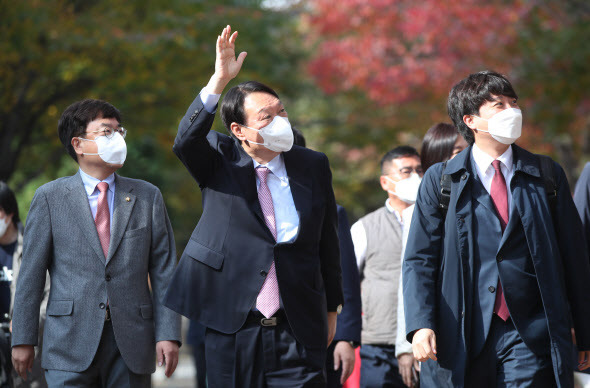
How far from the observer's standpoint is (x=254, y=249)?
4594 mm

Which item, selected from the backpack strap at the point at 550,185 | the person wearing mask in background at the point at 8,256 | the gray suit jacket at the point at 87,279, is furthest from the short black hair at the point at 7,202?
A: the backpack strap at the point at 550,185

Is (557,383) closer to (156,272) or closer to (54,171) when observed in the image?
(156,272)

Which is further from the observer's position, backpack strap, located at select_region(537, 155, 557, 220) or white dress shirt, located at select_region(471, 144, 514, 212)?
white dress shirt, located at select_region(471, 144, 514, 212)

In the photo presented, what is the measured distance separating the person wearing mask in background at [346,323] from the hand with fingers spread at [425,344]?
54.5 inches

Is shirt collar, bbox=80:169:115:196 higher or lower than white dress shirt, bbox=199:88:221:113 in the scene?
lower

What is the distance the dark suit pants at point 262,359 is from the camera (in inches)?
177

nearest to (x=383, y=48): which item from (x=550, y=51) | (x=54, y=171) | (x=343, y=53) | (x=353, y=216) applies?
(x=343, y=53)

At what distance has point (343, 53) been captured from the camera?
1631 centimetres

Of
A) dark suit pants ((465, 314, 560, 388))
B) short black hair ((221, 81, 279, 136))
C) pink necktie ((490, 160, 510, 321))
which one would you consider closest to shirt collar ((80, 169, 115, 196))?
short black hair ((221, 81, 279, 136))

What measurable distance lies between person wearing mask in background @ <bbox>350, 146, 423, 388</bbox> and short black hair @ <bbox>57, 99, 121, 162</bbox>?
2265 millimetres

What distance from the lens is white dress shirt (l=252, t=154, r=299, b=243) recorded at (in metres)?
4.71

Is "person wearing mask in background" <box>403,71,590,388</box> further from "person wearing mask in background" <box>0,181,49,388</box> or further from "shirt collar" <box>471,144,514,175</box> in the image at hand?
"person wearing mask in background" <box>0,181,49,388</box>

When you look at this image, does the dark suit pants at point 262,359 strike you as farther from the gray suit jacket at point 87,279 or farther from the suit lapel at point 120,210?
the suit lapel at point 120,210

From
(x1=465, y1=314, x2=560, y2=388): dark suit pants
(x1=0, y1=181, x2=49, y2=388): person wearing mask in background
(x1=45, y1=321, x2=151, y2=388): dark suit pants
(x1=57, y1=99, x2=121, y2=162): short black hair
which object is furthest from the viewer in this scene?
(x1=0, y1=181, x2=49, y2=388): person wearing mask in background
